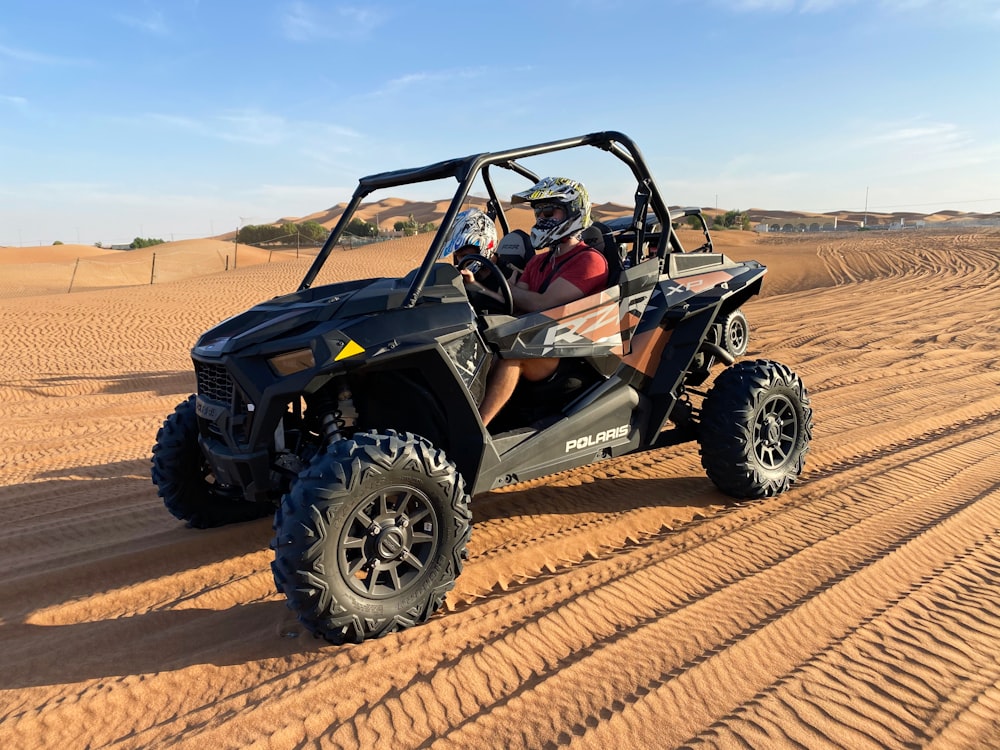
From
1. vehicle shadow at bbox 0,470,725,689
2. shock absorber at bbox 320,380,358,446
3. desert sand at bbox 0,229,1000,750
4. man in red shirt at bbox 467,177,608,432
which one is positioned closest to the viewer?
desert sand at bbox 0,229,1000,750

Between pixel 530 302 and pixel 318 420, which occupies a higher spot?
pixel 530 302

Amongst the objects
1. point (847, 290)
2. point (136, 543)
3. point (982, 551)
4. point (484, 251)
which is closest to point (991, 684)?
point (982, 551)

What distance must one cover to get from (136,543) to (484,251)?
296cm

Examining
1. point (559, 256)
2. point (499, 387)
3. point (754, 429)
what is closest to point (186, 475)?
point (499, 387)

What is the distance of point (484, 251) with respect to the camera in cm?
530

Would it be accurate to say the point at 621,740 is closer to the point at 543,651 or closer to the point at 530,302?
the point at 543,651

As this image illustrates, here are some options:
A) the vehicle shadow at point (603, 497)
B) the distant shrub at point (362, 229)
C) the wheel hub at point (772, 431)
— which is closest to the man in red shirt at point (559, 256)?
the vehicle shadow at point (603, 497)

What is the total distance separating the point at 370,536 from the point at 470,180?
179cm

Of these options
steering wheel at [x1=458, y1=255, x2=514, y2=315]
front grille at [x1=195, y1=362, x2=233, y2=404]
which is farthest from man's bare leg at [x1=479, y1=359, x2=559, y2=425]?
front grille at [x1=195, y1=362, x2=233, y2=404]

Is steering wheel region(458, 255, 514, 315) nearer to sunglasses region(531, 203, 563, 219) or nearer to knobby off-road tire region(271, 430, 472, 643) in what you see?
sunglasses region(531, 203, 563, 219)

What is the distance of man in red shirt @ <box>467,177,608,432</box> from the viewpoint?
4.26 m

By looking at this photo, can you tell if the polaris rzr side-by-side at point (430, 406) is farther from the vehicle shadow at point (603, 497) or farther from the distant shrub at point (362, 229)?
the distant shrub at point (362, 229)

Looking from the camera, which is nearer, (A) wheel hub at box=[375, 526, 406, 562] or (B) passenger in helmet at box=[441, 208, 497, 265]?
(A) wheel hub at box=[375, 526, 406, 562]

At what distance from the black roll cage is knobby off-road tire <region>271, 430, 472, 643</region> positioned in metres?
0.85
